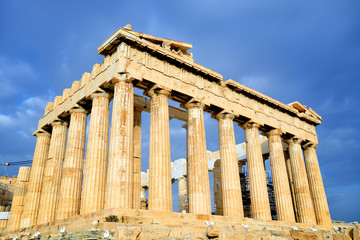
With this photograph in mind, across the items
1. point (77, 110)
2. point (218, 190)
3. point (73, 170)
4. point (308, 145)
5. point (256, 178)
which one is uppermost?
point (308, 145)

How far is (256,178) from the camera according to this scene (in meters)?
24.2

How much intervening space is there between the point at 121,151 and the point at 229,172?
8.88 m

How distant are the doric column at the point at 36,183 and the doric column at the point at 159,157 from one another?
10.8m

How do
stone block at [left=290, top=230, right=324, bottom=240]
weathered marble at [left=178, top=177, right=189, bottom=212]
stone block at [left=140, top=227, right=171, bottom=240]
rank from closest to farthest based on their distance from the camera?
stone block at [left=140, top=227, right=171, bottom=240]
stone block at [left=290, top=230, right=324, bottom=240]
weathered marble at [left=178, top=177, right=189, bottom=212]

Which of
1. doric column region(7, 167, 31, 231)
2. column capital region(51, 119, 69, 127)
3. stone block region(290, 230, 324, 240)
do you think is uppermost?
column capital region(51, 119, 69, 127)

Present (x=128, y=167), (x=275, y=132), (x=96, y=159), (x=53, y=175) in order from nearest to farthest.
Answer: (x=128, y=167), (x=96, y=159), (x=53, y=175), (x=275, y=132)

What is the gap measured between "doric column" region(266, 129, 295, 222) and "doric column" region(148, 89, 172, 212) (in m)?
11.4

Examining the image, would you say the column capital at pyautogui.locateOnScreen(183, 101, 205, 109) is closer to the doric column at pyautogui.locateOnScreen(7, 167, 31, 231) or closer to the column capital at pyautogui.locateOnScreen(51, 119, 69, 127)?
the column capital at pyautogui.locateOnScreen(51, 119, 69, 127)

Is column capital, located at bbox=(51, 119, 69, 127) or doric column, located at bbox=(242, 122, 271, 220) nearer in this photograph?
doric column, located at bbox=(242, 122, 271, 220)

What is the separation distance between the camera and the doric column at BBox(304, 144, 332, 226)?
95.3ft

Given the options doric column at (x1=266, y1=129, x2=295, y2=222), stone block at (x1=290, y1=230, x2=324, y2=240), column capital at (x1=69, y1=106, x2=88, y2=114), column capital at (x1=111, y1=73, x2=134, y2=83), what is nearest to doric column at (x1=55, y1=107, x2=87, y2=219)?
column capital at (x1=69, y1=106, x2=88, y2=114)

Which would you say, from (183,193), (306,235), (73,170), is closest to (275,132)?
(183,193)

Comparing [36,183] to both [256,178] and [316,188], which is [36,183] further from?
[316,188]

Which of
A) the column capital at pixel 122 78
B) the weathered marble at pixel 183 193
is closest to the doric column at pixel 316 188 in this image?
the weathered marble at pixel 183 193
